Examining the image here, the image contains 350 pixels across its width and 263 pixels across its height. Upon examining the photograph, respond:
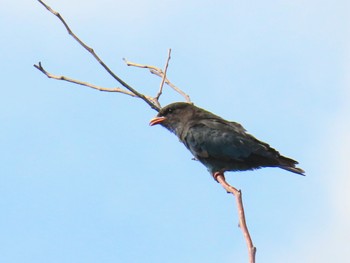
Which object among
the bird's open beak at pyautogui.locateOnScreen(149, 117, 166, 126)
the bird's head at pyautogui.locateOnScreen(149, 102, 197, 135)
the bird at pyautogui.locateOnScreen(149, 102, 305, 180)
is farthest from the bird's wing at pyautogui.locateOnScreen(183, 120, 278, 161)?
the bird's open beak at pyautogui.locateOnScreen(149, 117, 166, 126)

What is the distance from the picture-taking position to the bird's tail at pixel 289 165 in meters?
7.88

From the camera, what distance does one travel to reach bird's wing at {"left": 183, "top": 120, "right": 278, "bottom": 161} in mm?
8281

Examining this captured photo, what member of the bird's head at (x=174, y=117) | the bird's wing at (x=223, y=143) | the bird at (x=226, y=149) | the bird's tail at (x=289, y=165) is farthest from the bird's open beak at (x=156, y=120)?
the bird's tail at (x=289, y=165)

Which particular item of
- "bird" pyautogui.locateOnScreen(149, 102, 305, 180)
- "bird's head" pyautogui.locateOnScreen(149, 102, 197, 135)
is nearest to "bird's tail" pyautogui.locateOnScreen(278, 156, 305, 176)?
"bird" pyautogui.locateOnScreen(149, 102, 305, 180)

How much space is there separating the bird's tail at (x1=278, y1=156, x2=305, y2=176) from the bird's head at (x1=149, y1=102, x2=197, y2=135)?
4.33ft

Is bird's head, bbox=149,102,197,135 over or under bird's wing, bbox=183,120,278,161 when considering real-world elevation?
over

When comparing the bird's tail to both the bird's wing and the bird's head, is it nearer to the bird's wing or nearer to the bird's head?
the bird's wing

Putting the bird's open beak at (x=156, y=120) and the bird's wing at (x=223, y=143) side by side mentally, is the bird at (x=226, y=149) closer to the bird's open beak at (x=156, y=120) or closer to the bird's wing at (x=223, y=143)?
the bird's wing at (x=223, y=143)

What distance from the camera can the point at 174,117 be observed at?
9.02m

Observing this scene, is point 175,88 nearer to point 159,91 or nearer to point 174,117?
point 159,91

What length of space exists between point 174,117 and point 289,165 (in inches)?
64.1

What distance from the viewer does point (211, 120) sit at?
890 cm

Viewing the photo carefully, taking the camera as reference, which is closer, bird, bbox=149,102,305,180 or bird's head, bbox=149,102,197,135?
bird, bbox=149,102,305,180

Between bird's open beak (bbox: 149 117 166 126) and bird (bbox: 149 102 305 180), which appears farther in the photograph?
bird's open beak (bbox: 149 117 166 126)
